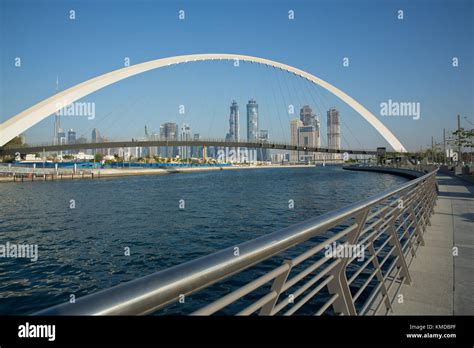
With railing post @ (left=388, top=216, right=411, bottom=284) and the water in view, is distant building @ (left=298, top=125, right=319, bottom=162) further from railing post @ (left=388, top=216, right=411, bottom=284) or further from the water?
railing post @ (left=388, top=216, right=411, bottom=284)

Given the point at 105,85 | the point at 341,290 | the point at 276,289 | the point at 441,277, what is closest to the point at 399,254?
the point at 441,277

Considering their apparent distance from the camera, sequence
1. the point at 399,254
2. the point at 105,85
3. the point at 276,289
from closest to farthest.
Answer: the point at 276,289
the point at 399,254
the point at 105,85

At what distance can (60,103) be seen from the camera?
39.7 m

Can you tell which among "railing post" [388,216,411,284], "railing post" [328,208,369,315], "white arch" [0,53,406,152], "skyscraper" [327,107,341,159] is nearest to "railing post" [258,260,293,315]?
"railing post" [328,208,369,315]

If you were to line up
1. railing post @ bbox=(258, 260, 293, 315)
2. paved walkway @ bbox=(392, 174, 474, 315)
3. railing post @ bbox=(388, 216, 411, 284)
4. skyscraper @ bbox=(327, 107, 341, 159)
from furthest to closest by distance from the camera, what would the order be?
1. skyscraper @ bbox=(327, 107, 341, 159)
2. railing post @ bbox=(388, 216, 411, 284)
3. paved walkway @ bbox=(392, 174, 474, 315)
4. railing post @ bbox=(258, 260, 293, 315)

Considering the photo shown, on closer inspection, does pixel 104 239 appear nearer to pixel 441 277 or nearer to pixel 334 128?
pixel 441 277

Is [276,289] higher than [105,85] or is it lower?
lower

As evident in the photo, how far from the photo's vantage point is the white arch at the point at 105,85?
3791 centimetres

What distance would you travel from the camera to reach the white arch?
37.9 meters

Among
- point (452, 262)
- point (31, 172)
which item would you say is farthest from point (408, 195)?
point (31, 172)

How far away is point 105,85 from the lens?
43.7 metres
